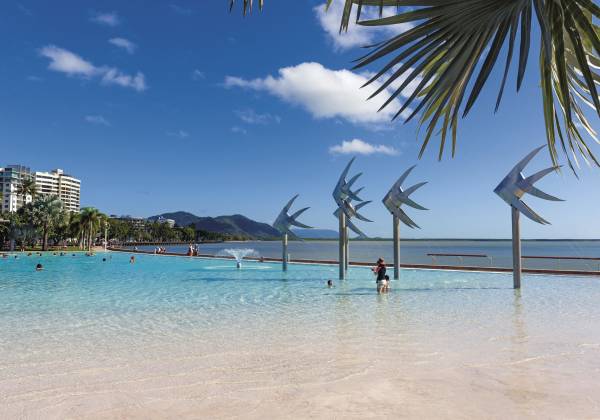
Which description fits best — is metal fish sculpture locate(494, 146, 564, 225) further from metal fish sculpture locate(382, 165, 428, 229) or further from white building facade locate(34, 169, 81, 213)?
white building facade locate(34, 169, 81, 213)

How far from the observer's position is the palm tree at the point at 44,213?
6275 cm

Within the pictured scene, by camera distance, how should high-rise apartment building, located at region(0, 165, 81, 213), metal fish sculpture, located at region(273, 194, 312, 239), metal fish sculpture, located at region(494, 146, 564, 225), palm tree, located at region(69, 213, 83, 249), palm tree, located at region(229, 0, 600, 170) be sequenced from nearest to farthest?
palm tree, located at region(229, 0, 600, 170), metal fish sculpture, located at region(494, 146, 564, 225), metal fish sculpture, located at region(273, 194, 312, 239), palm tree, located at region(69, 213, 83, 249), high-rise apartment building, located at region(0, 165, 81, 213)

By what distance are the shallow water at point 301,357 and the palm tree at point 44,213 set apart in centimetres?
5632

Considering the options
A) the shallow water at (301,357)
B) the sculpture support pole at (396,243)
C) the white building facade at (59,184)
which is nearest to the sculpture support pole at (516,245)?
the shallow water at (301,357)

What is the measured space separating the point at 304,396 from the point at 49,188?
214 m

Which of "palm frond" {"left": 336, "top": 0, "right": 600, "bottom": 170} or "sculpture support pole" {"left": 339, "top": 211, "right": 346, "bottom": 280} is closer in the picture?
"palm frond" {"left": 336, "top": 0, "right": 600, "bottom": 170}

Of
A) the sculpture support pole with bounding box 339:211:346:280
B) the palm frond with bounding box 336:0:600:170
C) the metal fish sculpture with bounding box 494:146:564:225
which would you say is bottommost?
the sculpture support pole with bounding box 339:211:346:280

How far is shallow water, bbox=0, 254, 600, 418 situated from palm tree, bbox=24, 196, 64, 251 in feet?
185

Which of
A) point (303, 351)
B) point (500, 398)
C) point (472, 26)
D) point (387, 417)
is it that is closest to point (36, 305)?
point (303, 351)

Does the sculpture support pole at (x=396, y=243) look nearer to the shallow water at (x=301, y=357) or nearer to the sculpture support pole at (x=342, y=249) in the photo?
the sculpture support pole at (x=342, y=249)

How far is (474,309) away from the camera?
12.3 metres

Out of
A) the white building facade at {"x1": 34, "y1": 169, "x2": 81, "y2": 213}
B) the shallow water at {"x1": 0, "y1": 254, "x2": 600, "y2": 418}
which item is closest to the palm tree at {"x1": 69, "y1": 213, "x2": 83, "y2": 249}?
the shallow water at {"x1": 0, "y1": 254, "x2": 600, "y2": 418}

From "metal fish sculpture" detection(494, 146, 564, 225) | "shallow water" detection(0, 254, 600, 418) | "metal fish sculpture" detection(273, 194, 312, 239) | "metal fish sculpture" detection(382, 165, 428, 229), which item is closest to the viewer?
"shallow water" detection(0, 254, 600, 418)

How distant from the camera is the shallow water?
17.1 feet
